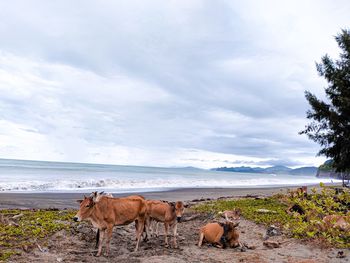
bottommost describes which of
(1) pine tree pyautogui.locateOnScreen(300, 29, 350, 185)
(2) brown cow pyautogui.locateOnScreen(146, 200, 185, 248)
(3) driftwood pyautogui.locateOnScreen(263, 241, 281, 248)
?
(3) driftwood pyautogui.locateOnScreen(263, 241, 281, 248)

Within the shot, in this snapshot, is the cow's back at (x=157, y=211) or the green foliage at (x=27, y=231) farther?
the cow's back at (x=157, y=211)

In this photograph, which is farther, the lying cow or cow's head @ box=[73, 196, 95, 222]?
the lying cow

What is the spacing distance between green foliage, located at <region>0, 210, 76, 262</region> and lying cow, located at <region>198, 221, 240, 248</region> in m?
4.61

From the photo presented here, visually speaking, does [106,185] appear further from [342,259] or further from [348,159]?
[342,259]

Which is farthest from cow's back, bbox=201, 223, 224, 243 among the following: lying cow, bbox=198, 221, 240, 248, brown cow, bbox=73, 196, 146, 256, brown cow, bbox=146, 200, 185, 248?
brown cow, bbox=73, 196, 146, 256

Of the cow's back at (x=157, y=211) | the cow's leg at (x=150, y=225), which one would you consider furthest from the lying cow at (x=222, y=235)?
the cow's leg at (x=150, y=225)

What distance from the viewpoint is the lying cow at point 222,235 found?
1150cm

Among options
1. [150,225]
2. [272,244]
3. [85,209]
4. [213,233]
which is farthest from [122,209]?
[272,244]

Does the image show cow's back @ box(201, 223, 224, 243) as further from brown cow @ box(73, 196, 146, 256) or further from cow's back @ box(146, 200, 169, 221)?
brown cow @ box(73, 196, 146, 256)

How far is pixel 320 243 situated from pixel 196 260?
3889 millimetres

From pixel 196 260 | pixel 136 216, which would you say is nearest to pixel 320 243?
pixel 196 260

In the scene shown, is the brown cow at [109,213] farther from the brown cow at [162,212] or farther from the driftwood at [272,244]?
the driftwood at [272,244]

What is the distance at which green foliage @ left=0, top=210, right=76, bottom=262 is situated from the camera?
32.1 ft

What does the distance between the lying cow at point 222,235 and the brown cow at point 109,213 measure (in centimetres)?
210
